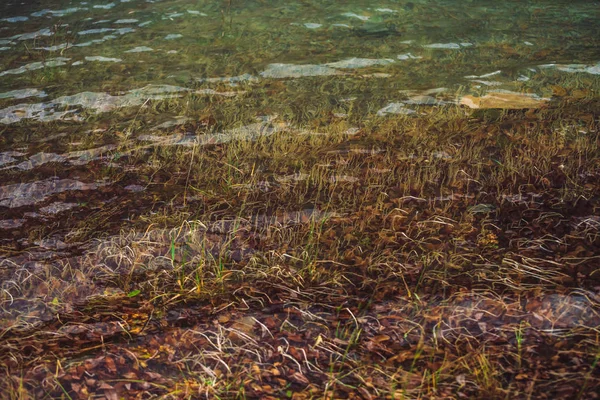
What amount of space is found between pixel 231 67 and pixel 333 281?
4.73m

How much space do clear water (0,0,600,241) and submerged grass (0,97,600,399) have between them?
0.77 metres

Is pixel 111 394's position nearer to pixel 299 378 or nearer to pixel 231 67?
pixel 299 378

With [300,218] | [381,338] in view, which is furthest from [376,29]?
[381,338]

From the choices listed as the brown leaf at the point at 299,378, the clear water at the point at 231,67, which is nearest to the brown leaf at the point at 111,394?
the brown leaf at the point at 299,378

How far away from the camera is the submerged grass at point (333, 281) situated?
311 cm

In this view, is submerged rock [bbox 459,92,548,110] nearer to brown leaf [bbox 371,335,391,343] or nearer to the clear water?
the clear water

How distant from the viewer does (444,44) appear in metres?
8.28

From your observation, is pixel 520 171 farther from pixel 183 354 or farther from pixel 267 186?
pixel 183 354

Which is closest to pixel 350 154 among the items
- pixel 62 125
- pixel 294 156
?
pixel 294 156

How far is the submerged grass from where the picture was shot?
3.11 meters

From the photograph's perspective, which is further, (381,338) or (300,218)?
(300,218)

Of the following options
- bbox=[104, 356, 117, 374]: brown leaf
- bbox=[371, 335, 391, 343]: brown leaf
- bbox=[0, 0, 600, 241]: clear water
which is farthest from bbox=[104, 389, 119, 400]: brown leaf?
bbox=[0, 0, 600, 241]: clear water

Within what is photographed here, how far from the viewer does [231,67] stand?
765 cm

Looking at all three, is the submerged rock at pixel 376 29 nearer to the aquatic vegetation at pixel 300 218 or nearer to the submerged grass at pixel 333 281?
the aquatic vegetation at pixel 300 218
